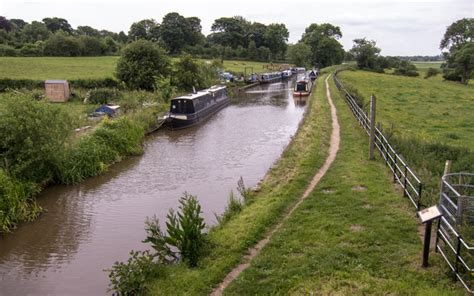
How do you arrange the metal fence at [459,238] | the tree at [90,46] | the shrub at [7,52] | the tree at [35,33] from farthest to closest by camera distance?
the tree at [35,33]
the tree at [90,46]
the shrub at [7,52]
the metal fence at [459,238]

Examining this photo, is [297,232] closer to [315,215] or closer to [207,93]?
[315,215]

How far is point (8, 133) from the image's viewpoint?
15016mm

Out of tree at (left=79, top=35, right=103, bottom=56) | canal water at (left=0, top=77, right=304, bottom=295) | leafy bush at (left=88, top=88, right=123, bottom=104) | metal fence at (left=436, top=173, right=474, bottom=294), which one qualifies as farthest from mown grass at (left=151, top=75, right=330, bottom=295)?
tree at (left=79, top=35, right=103, bottom=56)

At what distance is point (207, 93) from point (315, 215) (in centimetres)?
2631

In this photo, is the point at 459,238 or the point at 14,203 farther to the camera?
the point at 14,203

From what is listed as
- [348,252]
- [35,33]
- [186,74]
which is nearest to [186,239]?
[348,252]

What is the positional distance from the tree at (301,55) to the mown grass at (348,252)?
9211 cm

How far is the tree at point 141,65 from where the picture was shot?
37094 mm

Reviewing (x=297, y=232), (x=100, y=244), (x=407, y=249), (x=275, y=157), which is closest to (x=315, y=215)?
(x=297, y=232)

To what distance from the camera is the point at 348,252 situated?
8492mm

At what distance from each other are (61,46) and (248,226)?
70102 mm

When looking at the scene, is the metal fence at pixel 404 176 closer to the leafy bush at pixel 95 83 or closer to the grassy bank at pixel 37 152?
the grassy bank at pixel 37 152

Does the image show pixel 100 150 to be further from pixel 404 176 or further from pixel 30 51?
pixel 30 51

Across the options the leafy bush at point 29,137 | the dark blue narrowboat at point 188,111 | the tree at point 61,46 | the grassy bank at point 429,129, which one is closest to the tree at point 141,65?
the dark blue narrowboat at point 188,111
